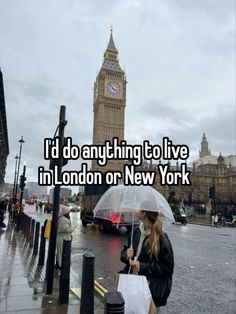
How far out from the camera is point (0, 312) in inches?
211

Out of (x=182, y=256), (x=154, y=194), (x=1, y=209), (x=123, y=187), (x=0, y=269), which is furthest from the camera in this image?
(x=1, y=209)

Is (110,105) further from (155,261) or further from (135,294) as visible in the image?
(135,294)

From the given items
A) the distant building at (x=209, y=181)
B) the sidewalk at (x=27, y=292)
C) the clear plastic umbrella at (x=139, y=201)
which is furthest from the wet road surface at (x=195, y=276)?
the distant building at (x=209, y=181)

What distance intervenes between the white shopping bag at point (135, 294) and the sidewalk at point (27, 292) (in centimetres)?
259

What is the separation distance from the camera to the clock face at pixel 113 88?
123 metres

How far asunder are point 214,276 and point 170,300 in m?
2.93

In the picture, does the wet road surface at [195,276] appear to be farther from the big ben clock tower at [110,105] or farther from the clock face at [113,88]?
the clock face at [113,88]

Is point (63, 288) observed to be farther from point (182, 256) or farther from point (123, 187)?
point (182, 256)

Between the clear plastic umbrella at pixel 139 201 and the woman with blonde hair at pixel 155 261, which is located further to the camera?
the clear plastic umbrella at pixel 139 201

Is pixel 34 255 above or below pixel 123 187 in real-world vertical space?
below

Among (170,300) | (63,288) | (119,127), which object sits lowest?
(170,300)

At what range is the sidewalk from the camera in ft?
18.4

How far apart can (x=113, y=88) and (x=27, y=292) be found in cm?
12095

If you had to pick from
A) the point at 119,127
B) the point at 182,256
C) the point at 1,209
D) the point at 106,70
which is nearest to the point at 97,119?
the point at 119,127
